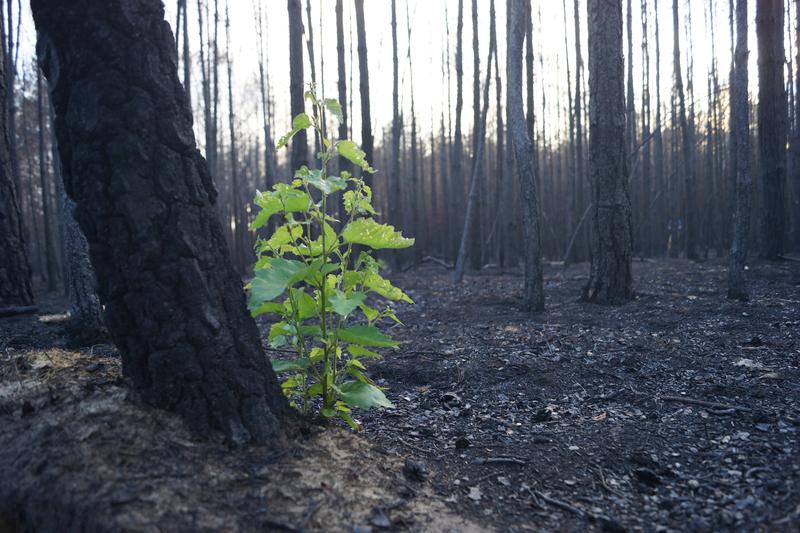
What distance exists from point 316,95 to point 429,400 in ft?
6.82

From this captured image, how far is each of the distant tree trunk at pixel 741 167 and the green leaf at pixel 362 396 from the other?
522 cm

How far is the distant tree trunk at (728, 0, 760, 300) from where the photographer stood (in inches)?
231

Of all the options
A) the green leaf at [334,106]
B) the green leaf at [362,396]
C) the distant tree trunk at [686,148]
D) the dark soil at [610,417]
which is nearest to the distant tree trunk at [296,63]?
the dark soil at [610,417]

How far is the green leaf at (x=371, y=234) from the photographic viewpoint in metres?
2.28

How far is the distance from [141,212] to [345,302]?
80 cm

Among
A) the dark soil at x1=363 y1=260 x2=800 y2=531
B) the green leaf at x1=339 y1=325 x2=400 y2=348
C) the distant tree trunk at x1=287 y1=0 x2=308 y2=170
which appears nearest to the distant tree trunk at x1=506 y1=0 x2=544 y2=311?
the dark soil at x1=363 y1=260 x2=800 y2=531

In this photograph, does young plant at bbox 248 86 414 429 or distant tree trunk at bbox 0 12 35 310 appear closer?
young plant at bbox 248 86 414 429

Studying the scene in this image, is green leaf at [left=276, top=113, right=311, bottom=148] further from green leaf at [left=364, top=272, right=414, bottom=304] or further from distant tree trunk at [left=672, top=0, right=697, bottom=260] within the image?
distant tree trunk at [left=672, top=0, right=697, bottom=260]

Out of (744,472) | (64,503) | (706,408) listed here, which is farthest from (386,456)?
(706,408)

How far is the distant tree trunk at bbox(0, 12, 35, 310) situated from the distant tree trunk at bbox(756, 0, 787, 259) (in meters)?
11.3

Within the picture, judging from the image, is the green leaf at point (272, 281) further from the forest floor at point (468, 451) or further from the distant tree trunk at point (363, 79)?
the distant tree trunk at point (363, 79)

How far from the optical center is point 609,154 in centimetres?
660

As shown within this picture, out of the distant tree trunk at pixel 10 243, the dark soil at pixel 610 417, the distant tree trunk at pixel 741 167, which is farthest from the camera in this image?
the distant tree trunk at pixel 10 243

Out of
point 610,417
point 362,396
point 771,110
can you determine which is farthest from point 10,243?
point 771,110
